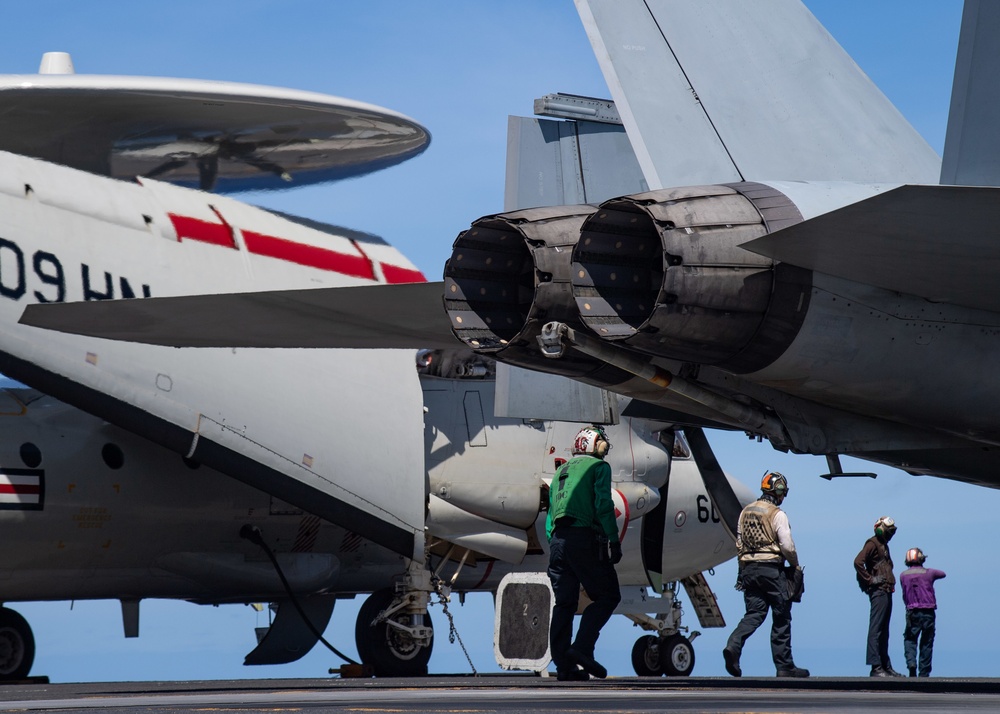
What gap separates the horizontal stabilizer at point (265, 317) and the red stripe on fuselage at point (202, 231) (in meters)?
4.55

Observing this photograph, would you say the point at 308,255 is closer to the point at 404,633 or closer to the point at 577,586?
the point at 404,633

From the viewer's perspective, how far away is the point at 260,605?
15125 mm

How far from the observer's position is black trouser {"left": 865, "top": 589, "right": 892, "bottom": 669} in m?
12.8

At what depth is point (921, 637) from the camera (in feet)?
46.8

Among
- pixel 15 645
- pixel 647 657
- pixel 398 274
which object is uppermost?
pixel 398 274

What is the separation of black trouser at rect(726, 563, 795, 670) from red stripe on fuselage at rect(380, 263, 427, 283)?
5310 mm

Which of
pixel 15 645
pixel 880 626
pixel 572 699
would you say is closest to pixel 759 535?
pixel 880 626

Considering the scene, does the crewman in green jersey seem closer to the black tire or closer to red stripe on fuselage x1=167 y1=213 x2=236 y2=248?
red stripe on fuselage x1=167 y1=213 x2=236 y2=248

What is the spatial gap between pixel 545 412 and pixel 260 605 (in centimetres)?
426

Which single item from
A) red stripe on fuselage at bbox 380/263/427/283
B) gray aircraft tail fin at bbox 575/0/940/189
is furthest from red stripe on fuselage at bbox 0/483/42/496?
gray aircraft tail fin at bbox 575/0/940/189

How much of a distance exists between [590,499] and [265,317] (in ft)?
8.35

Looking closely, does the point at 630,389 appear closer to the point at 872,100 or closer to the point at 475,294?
the point at 475,294

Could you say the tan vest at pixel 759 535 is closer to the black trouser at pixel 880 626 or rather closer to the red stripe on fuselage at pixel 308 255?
the black trouser at pixel 880 626

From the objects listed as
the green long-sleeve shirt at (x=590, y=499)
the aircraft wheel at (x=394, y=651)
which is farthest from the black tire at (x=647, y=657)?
the green long-sleeve shirt at (x=590, y=499)
